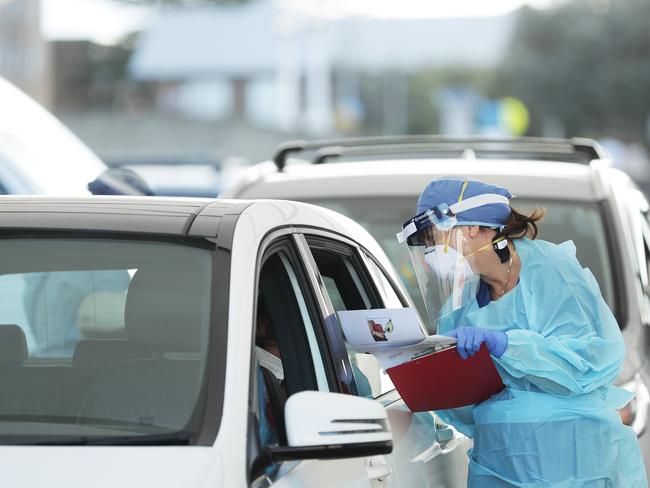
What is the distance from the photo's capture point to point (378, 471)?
409cm

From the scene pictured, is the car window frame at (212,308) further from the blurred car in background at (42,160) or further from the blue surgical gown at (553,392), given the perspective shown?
the blurred car in background at (42,160)

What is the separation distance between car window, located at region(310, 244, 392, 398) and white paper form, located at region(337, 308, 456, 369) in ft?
0.42

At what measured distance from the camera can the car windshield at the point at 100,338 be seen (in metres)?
3.55

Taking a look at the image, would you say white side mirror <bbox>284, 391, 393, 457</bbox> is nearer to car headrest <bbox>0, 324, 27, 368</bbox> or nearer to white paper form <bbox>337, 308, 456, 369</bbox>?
car headrest <bbox>0, 324, 27, 368</bbox>

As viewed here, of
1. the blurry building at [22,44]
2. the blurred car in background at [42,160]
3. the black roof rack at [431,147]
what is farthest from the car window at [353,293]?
the blurry building at [22,44]

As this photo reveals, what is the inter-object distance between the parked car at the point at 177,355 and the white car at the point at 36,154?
12.7 feet

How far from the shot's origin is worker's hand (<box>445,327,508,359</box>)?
464 cm

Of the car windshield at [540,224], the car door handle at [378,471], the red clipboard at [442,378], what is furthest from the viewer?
the car windshield at [540,224]

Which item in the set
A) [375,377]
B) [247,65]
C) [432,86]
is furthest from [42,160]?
[432,86]

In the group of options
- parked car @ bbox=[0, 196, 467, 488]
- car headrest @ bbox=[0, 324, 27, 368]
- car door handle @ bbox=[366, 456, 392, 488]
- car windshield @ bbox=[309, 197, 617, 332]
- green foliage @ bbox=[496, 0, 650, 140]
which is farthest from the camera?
green foliage @ bbox=[496, 0, 650, 140]

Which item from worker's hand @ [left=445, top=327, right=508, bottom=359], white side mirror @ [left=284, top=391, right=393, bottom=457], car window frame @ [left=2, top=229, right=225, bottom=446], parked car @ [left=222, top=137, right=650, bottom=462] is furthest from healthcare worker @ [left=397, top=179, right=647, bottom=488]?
parked car @ [left=222, top=137, right=650, bottom=462]

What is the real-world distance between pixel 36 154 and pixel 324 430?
5.48 m

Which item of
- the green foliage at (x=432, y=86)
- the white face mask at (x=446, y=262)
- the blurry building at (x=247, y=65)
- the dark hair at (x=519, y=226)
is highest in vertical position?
the green foliage at (x=432, y=86)

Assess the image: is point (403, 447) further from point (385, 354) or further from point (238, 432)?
point (238, 432)
